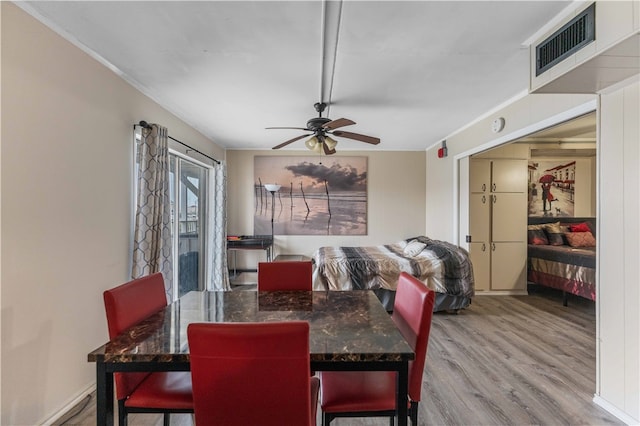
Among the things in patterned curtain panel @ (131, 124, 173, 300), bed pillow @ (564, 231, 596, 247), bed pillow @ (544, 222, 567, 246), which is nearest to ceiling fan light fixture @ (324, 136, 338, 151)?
patterned curtain panel @ (131, 124, 173, 300)

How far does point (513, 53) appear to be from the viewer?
2.25 m

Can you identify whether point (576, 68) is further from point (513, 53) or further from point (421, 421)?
point (421, 421)

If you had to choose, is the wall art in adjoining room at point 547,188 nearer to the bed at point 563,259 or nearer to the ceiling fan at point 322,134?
the bed at point 563,259

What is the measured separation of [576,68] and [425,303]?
153 centimetres

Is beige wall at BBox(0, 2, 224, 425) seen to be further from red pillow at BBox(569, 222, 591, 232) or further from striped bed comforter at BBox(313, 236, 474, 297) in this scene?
red pillow at BBox(569, 222, 591, 232)

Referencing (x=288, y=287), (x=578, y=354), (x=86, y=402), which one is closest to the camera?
(x=86, y=402)

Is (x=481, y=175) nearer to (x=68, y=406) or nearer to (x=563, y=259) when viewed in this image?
(x=563, y=259)

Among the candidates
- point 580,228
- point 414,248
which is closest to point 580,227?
point 580,228

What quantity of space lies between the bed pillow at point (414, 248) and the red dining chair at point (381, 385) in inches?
105

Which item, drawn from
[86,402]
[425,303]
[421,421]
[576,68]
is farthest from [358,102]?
[86,402]

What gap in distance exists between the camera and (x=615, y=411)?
6.50ft

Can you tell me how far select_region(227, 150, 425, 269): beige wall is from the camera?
5.68 metres

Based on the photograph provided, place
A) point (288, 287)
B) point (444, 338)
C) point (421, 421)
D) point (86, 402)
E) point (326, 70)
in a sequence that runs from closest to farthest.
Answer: point (421, 421)
point (86, 402)
point (288, 287)
point (326, 70)
point (444, 338)

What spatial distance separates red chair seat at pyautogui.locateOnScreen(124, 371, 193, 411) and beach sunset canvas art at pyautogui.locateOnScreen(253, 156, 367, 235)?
418 centimetres
